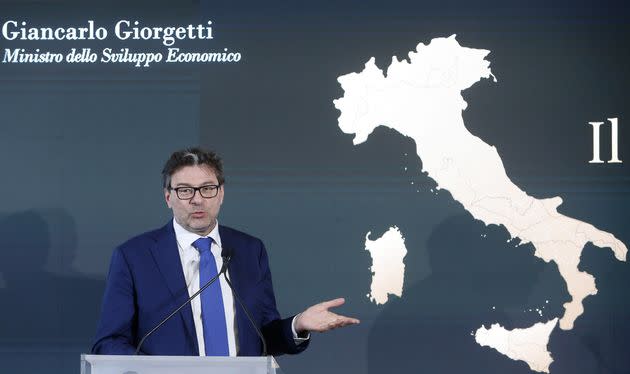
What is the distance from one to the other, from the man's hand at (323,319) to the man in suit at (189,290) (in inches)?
1.6

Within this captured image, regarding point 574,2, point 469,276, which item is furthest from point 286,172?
point 574,2

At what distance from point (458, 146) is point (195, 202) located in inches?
68.5

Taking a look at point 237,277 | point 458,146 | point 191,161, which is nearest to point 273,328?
point 237,277

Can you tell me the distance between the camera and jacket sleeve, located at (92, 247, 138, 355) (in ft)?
9.71

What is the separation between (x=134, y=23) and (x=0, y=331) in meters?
1.53

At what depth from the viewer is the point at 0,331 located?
4457 millimetres

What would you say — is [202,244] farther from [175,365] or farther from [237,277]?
[175,365]

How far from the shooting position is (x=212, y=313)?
3.10 metres

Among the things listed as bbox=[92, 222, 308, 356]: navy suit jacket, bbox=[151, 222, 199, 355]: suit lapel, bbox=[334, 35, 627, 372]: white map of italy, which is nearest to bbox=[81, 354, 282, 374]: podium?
bbox=[92, 222, 308, 356]: navy suit jacket

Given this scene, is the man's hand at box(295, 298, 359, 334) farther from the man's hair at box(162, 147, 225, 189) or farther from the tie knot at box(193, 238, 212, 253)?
the man's hair at box(162, 147, 225, 189)

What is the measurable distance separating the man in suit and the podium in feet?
2.29

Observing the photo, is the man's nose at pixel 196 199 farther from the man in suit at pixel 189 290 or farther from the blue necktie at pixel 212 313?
the blue necktie at pixel 212 313

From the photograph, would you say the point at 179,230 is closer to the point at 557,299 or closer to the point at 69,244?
the point at 69,244

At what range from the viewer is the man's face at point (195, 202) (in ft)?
10.3
